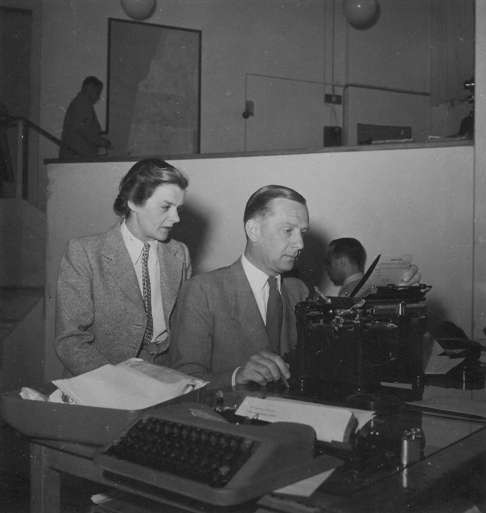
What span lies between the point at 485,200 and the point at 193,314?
2.07 m

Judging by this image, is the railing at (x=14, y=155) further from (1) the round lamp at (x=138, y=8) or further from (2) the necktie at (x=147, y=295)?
(2) the necktie at (x=147, y=295)

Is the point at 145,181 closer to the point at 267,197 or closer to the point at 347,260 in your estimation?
the point at 267,197

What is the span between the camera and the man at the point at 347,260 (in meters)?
3.48

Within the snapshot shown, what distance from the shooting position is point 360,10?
682cm

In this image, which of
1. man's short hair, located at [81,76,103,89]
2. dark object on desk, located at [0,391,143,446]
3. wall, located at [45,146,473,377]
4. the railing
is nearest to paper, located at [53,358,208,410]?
dark object on desk, located at [0,391,143,446]

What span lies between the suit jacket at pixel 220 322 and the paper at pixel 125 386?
57cm

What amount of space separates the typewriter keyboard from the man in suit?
2.64ft

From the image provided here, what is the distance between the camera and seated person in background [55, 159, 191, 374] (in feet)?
8.06

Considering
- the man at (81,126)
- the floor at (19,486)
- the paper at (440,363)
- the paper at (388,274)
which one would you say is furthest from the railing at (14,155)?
the paper at (440,363)

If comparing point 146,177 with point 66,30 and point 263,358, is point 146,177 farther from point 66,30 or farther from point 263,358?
point 66,30

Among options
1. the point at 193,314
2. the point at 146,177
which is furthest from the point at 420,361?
the point at 146,177

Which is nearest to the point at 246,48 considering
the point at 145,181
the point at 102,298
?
the point at 145,181

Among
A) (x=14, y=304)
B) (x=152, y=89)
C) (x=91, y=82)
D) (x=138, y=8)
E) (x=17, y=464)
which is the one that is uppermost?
(x=138, y=8)

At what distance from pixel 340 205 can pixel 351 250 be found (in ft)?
1.42
